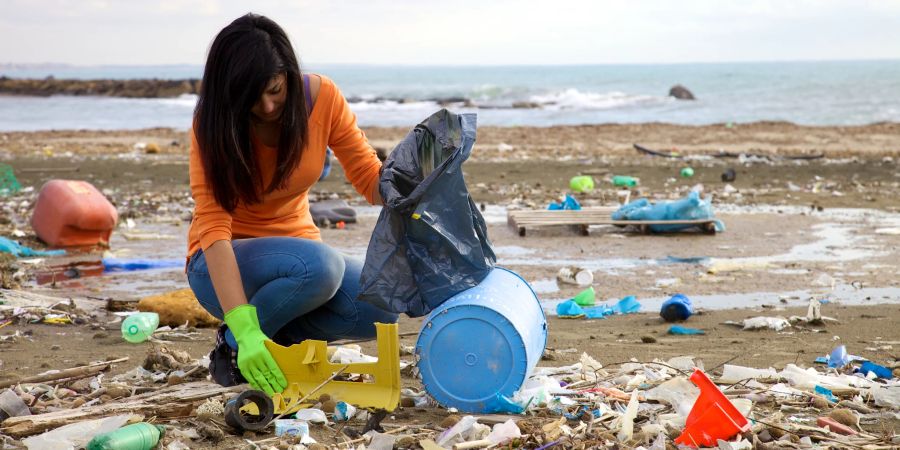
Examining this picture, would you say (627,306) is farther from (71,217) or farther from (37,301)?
(71,217)

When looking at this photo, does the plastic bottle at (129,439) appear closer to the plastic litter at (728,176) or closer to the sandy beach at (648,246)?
the sandy beach at (648,246)

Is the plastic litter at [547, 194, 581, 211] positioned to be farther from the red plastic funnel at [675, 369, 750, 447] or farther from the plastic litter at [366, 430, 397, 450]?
the plastic litter at [366, 430, 397, 450]

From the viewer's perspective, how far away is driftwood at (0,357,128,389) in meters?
3.91

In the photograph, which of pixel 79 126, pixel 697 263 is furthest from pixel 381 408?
pixel 79 126

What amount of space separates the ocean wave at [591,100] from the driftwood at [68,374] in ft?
122

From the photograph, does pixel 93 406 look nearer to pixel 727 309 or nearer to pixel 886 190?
pixel 727 309

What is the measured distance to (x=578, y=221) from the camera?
9.42 meters

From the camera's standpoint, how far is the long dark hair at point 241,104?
342 centimetres

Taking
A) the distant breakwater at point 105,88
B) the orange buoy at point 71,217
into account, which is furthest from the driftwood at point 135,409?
the distant breakwater at point 105,88

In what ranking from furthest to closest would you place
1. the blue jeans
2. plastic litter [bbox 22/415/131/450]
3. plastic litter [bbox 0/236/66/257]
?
plastic litter [bbox 0/236/66/257]
the blue jeans
plastic litter [bbox 22/415/131/450]

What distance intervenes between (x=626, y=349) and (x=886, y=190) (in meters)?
9.06

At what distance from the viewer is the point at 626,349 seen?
4934 millimetres

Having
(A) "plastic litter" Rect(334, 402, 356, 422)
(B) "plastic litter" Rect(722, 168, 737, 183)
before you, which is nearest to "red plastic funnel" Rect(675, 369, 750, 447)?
(A) "plastic litter" Rect(334, 402, 356, 422)

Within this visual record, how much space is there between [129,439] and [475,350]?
1194mm
